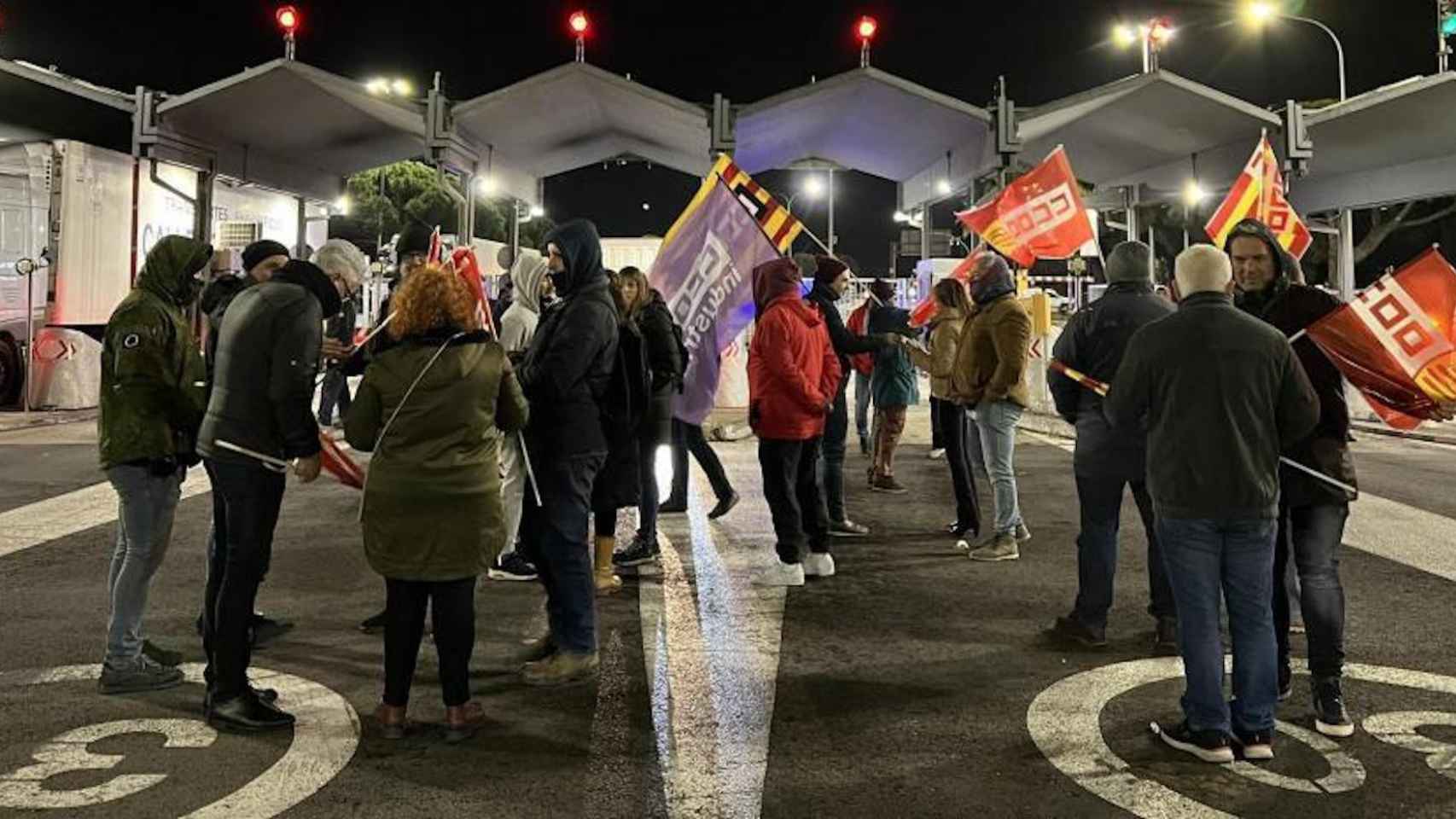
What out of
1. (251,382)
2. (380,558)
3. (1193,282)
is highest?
(1193,282)

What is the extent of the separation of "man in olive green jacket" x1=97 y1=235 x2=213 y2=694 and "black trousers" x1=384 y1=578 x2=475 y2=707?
1283 millimetres

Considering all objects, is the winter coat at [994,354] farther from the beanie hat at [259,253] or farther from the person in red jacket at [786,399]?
the beanie hat at [259,253]

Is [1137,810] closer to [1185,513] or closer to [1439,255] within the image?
[1185,513]

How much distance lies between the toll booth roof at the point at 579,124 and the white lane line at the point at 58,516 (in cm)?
891

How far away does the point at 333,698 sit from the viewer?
439 cm

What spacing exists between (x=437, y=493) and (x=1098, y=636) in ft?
10.6

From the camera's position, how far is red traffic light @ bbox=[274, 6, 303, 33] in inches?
650

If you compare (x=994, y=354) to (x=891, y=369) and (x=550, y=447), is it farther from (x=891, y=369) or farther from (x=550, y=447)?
(x=550, y=447)

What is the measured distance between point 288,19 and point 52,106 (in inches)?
153

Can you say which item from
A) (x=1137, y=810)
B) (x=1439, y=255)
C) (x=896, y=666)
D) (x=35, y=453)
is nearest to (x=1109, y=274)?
(x=1439, y=255)

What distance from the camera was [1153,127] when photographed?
56.7 ft

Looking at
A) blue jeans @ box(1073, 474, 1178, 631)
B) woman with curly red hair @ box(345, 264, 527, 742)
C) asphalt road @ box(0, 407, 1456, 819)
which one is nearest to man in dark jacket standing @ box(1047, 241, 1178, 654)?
blue jeans @ box(1073, 474, 1178, 631)

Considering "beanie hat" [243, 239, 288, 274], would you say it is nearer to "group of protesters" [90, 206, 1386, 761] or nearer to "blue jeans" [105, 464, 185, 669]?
"group of protesters" [90, 206, 1386, 761]

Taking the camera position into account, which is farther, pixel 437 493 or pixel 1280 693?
pixel 1280 693
